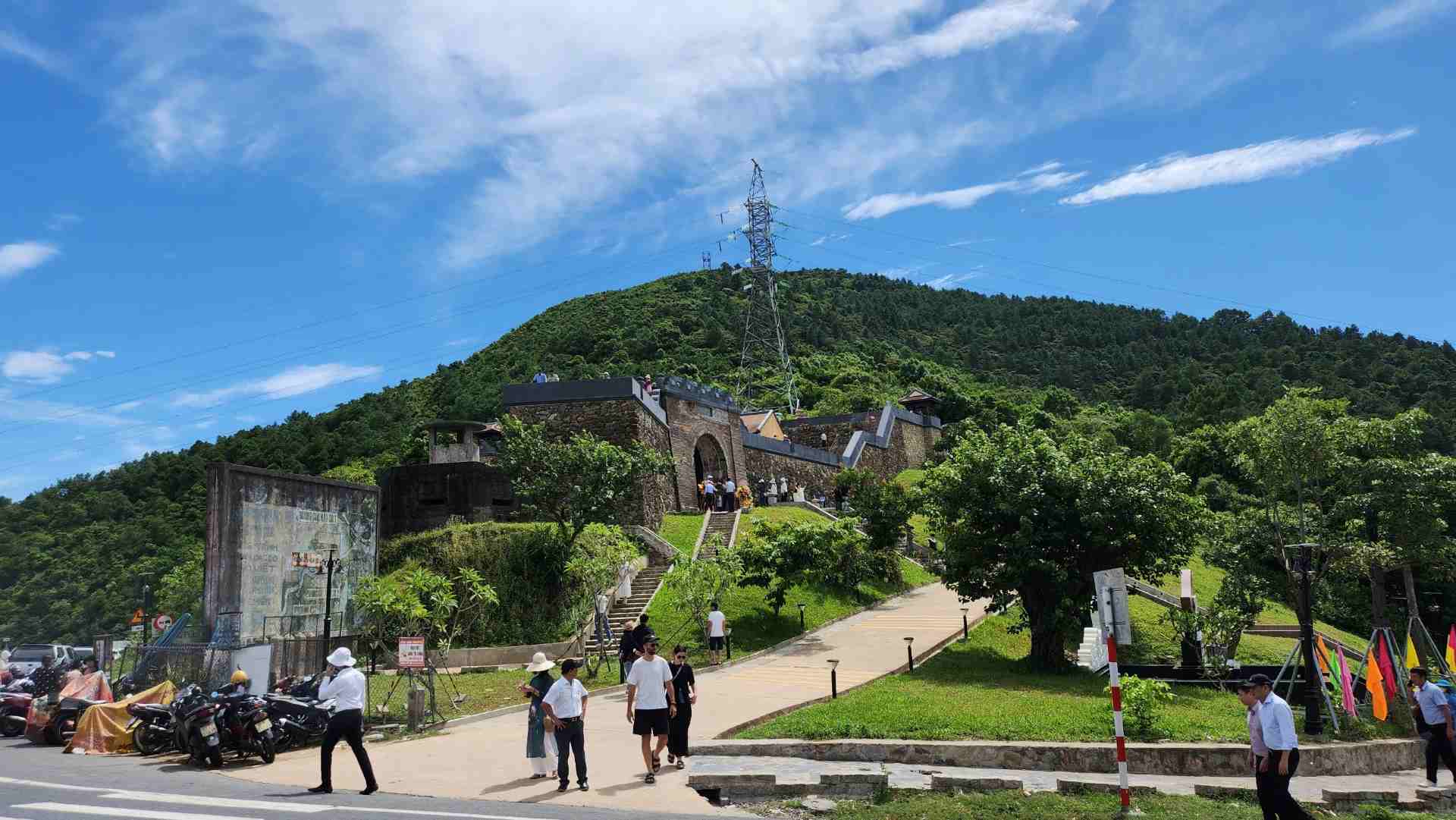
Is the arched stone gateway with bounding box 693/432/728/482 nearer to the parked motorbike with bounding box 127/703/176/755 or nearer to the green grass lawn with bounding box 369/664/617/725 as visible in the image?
the green grass lawn with bounding box 369/664/617/725

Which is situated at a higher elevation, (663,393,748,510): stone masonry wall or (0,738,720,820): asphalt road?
(663,393,748,510): stone masonry wall

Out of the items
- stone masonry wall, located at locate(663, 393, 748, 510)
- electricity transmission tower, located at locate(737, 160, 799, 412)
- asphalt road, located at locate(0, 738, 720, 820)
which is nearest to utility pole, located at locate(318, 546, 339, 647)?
asphalt road, located at locate(0, 738, 720, 820)

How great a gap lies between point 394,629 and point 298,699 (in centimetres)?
750

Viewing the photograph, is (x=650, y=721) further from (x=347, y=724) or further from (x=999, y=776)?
(x=999, y=776)

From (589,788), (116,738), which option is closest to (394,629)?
(116,738)

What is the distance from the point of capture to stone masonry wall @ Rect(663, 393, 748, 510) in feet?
100

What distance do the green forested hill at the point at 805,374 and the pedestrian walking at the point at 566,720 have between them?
2757 cm

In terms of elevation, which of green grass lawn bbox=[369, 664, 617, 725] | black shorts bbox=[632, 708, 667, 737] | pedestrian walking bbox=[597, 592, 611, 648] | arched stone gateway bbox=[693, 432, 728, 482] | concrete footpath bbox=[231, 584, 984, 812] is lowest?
concrete footpath bbox=[231, 584, 984, 812]

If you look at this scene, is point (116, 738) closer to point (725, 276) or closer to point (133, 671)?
point (133, 671)

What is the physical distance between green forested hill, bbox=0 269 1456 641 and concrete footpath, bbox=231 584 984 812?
23.7 meters

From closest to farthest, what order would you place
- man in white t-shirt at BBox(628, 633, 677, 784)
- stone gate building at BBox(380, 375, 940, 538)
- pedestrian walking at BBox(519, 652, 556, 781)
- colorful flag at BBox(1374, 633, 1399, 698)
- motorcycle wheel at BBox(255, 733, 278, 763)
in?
1. man in white t-shirt at BBox(628, 633, 677, 784)
2. pedestrian walking at BBox(519, 652, 556, 781)
3. motorcycle wheel at BBox(255, 733, 278, 763)
4. colorful flag at BBox(1374, 633, 1399, 698)
5. stone gate building at BBox(380, 375, 940, 538)

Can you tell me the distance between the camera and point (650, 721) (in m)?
8.62

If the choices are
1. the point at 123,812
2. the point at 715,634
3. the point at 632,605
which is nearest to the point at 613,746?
the point at 123,812

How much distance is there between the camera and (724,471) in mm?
33281
